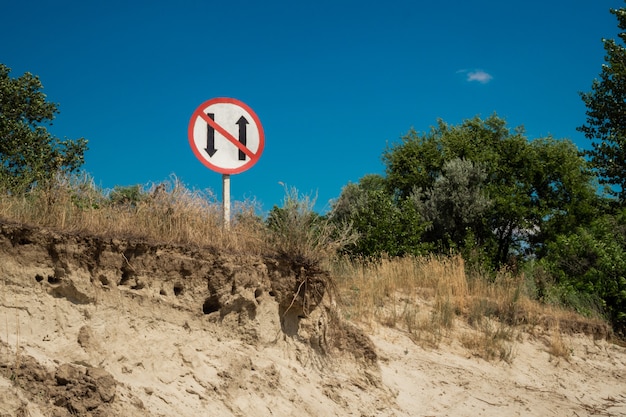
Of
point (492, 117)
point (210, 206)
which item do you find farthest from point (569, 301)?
point (492, 117)

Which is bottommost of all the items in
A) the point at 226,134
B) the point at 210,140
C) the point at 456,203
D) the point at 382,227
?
the point at 210,140

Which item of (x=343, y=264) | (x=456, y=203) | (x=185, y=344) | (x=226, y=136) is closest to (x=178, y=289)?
(x=185, y=344)

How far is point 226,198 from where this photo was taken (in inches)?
353

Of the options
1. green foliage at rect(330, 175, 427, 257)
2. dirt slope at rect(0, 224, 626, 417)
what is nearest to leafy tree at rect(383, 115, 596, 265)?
green foliage at rect(330, 175, 427, 257)

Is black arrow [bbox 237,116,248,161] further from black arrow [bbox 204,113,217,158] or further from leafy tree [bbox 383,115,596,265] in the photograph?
leafy tree [bbox 383,115,596,265]

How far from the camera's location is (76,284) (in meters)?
6.75

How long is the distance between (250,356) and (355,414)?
5.16 ft

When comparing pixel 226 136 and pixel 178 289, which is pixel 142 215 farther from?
pixel 226 136

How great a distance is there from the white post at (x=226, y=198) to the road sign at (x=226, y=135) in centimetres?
11

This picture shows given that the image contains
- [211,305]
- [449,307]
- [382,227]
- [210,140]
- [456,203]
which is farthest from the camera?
[456,203]

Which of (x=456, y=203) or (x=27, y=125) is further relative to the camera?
(x=456, y=203)

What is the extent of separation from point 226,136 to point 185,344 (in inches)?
134

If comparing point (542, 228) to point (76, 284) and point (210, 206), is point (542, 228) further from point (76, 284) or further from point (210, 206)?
point (76, 284)

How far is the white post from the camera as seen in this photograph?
8.56m
